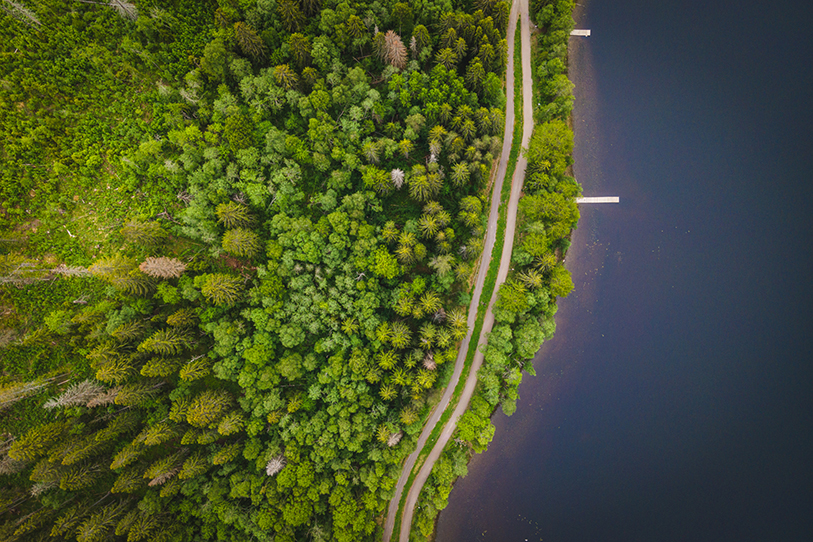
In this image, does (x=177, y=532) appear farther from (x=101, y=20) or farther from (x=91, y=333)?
(x=101, y=20)

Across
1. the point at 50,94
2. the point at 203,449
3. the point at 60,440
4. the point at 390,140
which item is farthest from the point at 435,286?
the point at 50,94

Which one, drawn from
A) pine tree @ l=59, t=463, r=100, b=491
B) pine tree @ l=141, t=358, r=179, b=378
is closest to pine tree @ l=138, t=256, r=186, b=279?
pine tree @ l=141, t=358, r=179, b=378

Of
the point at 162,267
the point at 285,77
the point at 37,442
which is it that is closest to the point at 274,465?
the point at 37,442

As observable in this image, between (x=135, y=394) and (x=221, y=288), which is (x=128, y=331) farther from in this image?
(x=221, y=288)

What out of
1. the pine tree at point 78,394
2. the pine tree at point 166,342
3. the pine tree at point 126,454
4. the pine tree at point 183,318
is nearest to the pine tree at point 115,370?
the pine tree at point 166,342

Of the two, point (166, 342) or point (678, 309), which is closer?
point (166, 342)

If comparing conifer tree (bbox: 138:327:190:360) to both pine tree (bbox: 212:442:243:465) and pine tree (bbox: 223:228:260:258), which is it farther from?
pine tree (bbox: 212:442:243:465)
